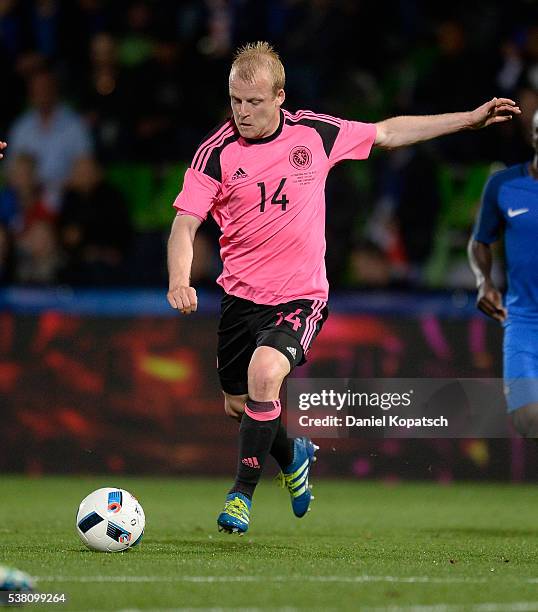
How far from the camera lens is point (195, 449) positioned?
1187cm

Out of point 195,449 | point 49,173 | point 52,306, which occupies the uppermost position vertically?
point 49,173

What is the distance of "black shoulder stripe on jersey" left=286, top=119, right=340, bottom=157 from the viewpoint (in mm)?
7684

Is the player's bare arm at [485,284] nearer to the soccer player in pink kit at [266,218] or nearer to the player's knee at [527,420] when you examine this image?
the player's knee at [527,420]

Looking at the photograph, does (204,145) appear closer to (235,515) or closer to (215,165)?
(215,165)

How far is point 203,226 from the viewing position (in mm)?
12992

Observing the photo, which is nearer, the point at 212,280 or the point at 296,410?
the point at 296,410

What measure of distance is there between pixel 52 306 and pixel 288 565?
632cm

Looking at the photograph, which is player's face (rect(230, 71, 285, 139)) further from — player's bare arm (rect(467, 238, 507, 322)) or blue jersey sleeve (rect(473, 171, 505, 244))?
player's bare arm (rect(467, 238, 507, 322))

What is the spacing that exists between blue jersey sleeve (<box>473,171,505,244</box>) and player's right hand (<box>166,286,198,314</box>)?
263 centimetres

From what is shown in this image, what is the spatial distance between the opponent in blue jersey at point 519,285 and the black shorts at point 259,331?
1312 millimetres

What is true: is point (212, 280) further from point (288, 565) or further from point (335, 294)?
point (288, 565)

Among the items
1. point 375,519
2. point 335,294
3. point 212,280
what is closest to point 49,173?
point 212,280

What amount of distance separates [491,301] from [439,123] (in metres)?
1.39

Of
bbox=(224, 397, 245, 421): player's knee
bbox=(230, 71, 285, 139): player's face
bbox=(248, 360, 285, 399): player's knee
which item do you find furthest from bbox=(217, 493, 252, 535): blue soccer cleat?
bbox=(230, 71, 285, 139): player's face
